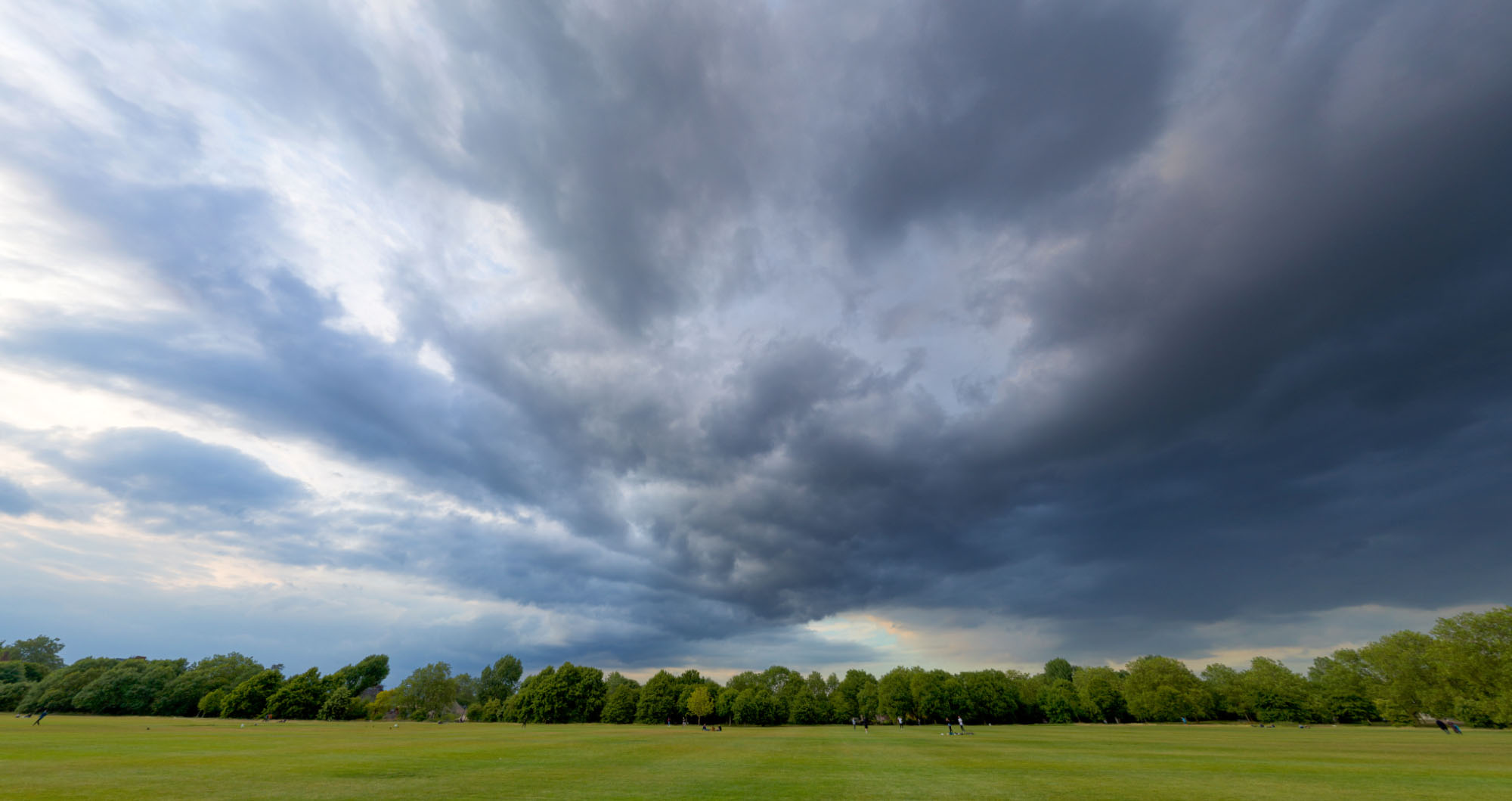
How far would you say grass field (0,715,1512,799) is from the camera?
22500mm

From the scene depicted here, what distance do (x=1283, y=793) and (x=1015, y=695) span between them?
473 feet

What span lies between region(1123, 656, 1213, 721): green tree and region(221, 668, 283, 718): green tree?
21318 cm

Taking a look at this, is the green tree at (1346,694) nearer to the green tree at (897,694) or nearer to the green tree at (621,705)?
the green tree at (897,694)

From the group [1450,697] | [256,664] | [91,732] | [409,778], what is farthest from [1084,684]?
[256,664]

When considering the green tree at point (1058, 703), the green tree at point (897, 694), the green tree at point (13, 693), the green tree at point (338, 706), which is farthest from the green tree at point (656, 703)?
the green tree at point (13, 693)

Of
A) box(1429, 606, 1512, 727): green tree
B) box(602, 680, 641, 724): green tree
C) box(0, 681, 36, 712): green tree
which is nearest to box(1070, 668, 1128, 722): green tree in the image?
box(1429, 606, 1512, 727): green tree

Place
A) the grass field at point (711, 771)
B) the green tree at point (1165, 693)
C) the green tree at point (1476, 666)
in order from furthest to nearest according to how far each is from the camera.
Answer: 1. the green tree at point (1165, 693)
2. the green tree at point (1476, 666)
3. the grass field at point (711, 771)

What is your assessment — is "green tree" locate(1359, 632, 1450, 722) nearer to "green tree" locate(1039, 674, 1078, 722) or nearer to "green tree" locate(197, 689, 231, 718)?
"green tree" locate(1039, 674, 1078, 722)

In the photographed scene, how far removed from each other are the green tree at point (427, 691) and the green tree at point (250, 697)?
3697 cm

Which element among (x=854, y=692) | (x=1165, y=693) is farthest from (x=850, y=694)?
(x=1165, y=693)

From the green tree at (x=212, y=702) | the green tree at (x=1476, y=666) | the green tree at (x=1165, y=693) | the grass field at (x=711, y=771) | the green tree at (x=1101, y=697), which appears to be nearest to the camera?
the grass field at (x=711, y=771)

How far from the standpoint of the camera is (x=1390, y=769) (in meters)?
32.6

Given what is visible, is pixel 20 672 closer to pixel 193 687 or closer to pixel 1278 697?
pixel 193 687

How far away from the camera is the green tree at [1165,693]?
142750 mm
